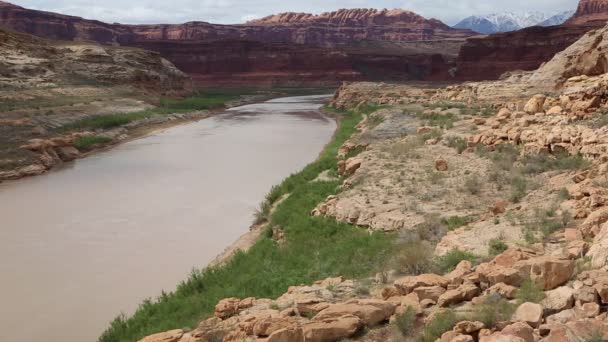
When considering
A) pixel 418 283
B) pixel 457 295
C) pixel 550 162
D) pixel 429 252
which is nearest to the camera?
pixel 457 295

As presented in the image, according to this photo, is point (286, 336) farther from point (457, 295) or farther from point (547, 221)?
point (547, 221)

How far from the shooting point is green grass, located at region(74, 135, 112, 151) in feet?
98.8

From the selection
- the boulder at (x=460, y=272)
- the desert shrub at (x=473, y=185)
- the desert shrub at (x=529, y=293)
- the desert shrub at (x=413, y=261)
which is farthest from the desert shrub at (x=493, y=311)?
the desert shrub at (x=473, y=185)

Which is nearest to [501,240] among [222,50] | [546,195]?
[546,195]

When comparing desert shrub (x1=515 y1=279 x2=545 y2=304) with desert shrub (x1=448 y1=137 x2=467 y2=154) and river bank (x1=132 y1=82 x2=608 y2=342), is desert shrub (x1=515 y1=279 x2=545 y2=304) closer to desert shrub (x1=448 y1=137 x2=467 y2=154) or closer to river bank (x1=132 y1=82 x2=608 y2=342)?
river bank (x1=132 y1=82 x2=608 y2=342)

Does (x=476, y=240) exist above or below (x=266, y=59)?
below

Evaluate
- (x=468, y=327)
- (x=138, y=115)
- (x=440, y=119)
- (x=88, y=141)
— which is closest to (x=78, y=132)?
(x=88, y=141)

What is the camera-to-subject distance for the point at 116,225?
1592cm

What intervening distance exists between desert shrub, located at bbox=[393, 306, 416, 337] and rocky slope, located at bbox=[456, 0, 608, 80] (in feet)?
267

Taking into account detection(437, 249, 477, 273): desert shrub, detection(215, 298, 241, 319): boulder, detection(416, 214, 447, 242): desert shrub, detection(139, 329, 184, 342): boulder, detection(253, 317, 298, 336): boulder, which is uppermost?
detection(437, 249, 477, 273): desert shrub

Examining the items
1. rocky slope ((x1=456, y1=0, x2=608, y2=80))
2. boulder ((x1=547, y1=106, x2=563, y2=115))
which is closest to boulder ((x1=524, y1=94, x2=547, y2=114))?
boulder ((x1=547, y1=106, x2=563, y2=115))

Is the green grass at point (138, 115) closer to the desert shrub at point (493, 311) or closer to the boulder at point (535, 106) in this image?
the boulder at point (535, 106)

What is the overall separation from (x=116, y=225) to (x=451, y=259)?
10839mm

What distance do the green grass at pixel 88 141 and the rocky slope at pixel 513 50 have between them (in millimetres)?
63834
